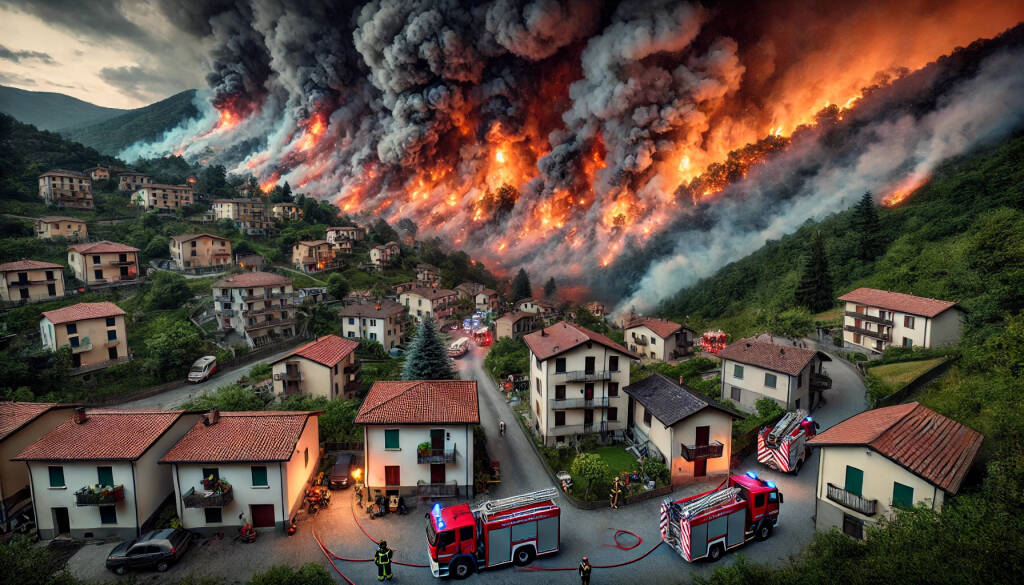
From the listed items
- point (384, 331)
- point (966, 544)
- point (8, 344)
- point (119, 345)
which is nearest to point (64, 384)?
point (119, 345)

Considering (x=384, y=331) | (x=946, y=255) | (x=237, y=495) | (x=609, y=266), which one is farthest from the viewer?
(x=609, y=266)

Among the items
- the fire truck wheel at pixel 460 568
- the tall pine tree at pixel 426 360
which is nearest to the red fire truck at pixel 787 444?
the fire truck wheel at pixel 460 568

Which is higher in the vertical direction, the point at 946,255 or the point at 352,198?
the point at 352,198

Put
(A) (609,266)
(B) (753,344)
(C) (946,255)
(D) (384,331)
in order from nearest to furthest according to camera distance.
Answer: (B) (753,344)
(C) (946,255)
(D) (384,331)
(A) (609,266)

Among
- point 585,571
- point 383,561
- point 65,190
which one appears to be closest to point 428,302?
point 383,561

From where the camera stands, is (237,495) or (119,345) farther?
(119,345)

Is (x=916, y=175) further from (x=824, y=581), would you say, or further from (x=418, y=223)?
(x=418, y=223)

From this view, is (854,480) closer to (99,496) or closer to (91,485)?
(99,496)
